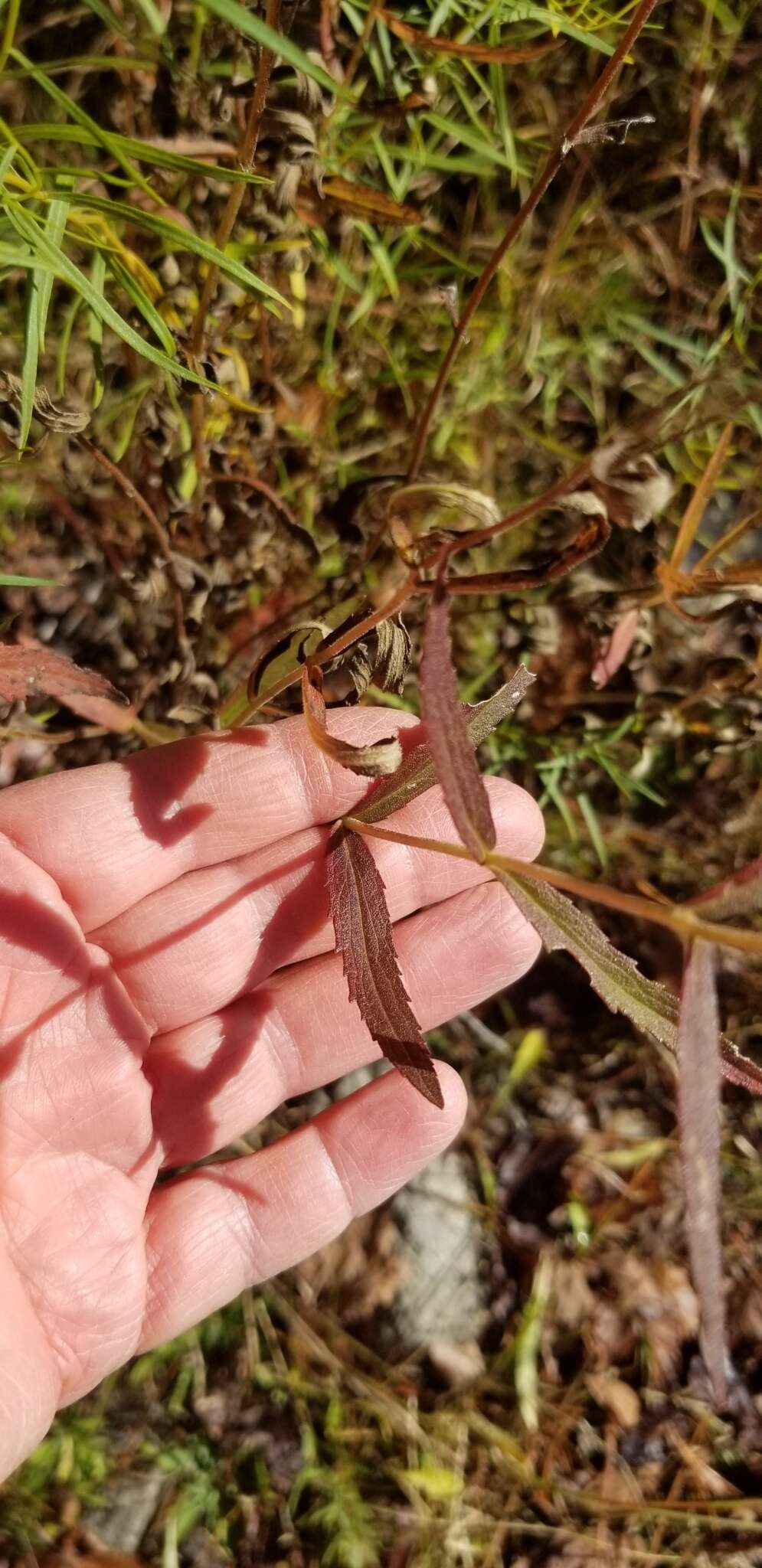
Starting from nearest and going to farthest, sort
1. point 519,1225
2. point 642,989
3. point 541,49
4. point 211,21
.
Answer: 1. point 642,989
2. point 541,49
3. point 211,21
4. point 519,1225

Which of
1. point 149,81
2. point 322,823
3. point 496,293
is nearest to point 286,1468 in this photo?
point 322,823

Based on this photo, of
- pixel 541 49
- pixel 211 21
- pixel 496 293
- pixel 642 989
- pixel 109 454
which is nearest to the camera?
pixel 642 989

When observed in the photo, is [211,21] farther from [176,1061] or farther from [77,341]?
[176,1061]

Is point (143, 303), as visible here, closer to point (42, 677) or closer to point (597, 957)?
point (42, 677)

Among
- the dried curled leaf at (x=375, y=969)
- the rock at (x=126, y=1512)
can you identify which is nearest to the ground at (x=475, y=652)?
the rock at (x=126, y=1512)

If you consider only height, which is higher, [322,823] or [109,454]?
[109,454]
